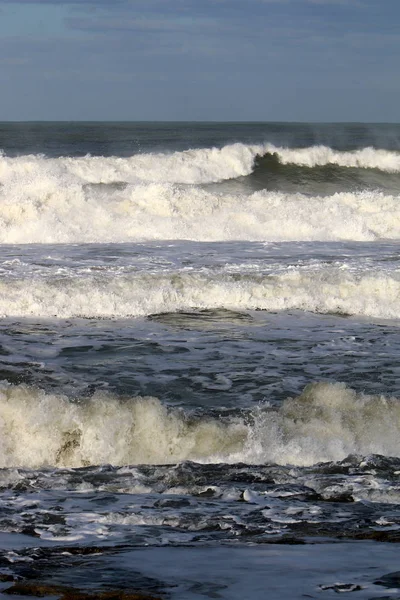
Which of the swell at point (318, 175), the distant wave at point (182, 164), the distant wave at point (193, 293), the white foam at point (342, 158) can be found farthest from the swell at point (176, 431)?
the white foam at point (342, 158)

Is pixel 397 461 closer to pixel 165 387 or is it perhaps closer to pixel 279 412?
pixel 279 412

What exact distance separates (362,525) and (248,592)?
5.27 ft

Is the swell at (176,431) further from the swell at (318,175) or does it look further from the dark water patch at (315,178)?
the swell at (318,175)

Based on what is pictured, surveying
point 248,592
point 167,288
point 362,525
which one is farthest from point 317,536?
point 167,288

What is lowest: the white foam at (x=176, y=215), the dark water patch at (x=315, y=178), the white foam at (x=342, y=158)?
the white foam at (x=176, y=215)

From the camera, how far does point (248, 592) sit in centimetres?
413

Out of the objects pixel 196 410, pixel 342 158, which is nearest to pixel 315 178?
pixel 342 158

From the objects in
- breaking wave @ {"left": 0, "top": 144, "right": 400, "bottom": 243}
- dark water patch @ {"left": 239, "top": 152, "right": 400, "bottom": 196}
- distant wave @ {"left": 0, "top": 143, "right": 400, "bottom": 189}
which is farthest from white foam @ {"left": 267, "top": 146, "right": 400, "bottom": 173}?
breaking wave @ {"left": 0, "top": 144, "right": 400, "bottom": 243}

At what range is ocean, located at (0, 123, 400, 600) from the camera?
474 cm

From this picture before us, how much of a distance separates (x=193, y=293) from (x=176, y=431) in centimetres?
661

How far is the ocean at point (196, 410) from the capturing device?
15.5 feet

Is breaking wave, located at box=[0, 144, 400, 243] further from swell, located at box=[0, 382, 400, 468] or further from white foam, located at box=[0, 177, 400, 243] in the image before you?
swell, located at box=[0, 382, 400, 468]

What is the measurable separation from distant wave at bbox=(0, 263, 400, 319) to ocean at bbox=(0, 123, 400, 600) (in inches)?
1.4

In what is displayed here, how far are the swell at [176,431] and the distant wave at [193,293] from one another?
17.1ft
